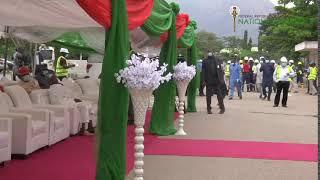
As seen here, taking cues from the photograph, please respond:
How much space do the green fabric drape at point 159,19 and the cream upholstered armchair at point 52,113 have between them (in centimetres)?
232

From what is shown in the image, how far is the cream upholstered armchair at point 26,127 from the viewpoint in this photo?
8281 millimetres

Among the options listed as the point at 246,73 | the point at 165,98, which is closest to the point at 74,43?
the point at 165,98

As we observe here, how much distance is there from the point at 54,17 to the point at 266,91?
55.8 ft

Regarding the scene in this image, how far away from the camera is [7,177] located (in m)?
7.08

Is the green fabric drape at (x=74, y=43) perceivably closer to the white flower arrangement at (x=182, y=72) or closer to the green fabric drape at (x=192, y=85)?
the green fabric drape at (x=192, y=85)

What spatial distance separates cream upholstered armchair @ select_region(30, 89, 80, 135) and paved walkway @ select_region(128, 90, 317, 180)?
6.86 feet

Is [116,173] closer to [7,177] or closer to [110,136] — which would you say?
[110,136]

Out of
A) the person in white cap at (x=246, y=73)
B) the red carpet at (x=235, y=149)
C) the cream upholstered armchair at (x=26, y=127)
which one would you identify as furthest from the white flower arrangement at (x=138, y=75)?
the person in white cap at (x=246, y=73)

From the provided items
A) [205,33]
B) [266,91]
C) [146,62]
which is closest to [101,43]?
[146,62]

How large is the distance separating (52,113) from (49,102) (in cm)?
167

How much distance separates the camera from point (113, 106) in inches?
252

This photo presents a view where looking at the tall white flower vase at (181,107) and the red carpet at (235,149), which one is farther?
the tall white flower vase at (181,107)

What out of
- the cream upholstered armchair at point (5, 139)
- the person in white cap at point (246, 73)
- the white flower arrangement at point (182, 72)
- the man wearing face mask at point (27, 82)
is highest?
the person in white cap at point (246, 73)

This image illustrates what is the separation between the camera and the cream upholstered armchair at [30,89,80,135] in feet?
34.7
